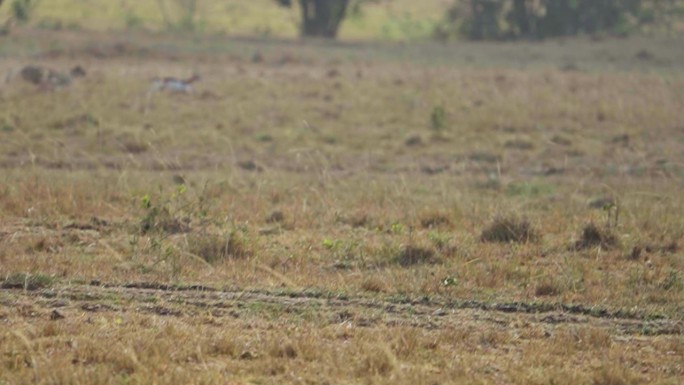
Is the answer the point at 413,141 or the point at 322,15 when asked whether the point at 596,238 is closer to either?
the point at 413,141

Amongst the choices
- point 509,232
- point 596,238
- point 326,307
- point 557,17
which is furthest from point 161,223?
point 557,17

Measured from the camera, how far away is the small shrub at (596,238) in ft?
32.3

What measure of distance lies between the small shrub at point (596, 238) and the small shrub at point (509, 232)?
40 cm

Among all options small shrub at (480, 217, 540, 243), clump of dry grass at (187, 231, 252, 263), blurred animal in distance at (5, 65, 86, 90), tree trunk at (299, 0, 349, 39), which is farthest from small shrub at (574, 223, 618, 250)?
tree trunk at (299, 0, 349, 39)

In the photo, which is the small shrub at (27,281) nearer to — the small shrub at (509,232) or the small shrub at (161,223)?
the small shrub at (161,223)

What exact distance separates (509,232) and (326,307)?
2.99 m

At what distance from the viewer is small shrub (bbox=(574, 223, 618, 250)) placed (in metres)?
9.84

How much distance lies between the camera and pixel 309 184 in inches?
555

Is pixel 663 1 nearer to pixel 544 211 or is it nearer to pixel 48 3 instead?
pixel 48 3

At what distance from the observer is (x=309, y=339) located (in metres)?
6.68

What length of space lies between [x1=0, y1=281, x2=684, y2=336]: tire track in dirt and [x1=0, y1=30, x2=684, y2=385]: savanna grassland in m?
0.02

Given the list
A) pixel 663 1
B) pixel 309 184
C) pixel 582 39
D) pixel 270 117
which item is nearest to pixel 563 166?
pixel 309 184

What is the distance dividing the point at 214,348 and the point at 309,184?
763 cm

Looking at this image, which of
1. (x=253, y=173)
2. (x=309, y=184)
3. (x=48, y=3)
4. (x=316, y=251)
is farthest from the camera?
(x=48, y=3)
